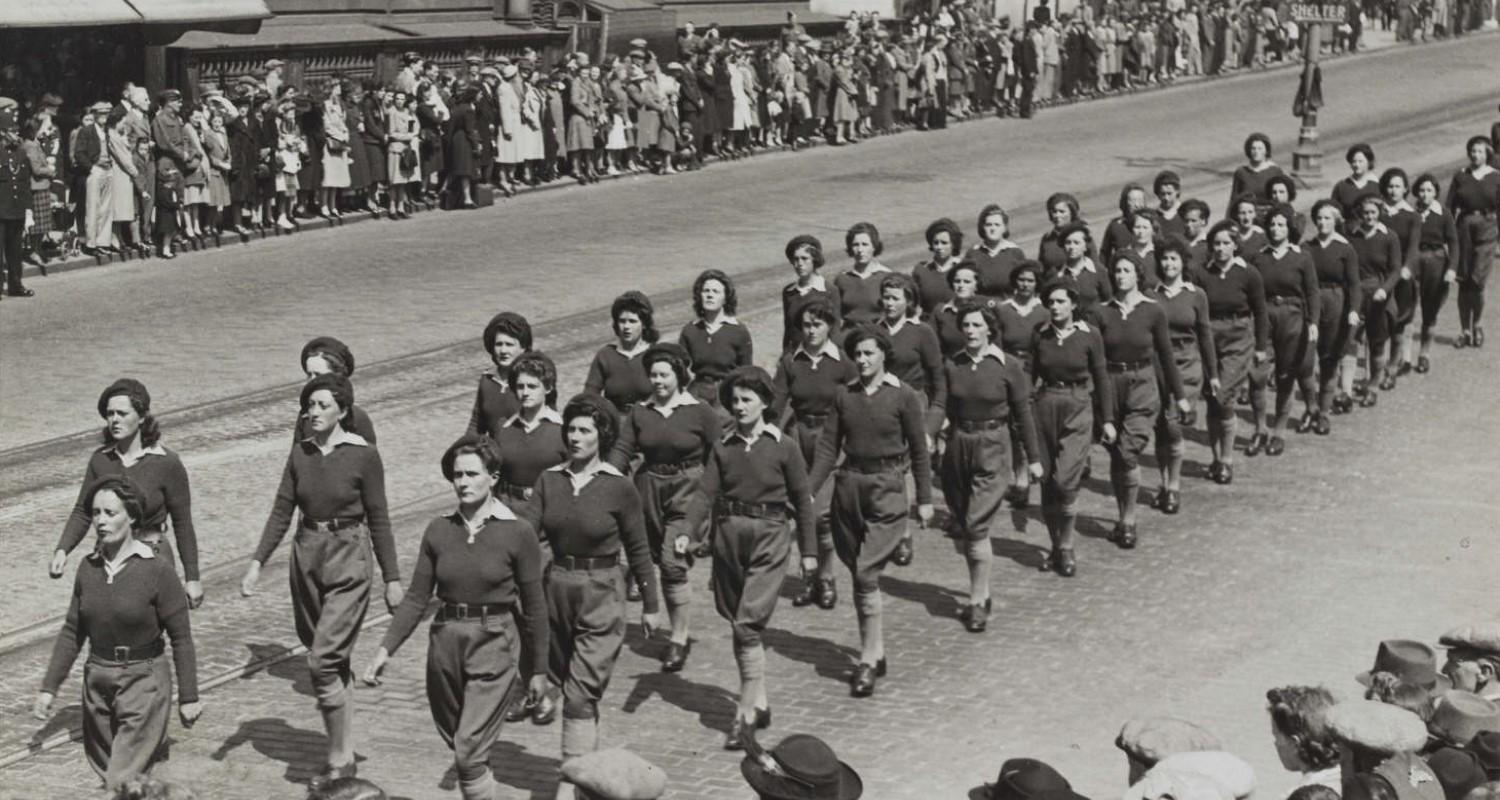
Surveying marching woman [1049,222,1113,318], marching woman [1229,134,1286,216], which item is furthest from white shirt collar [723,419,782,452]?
marching woman [1229,134,1286,216]

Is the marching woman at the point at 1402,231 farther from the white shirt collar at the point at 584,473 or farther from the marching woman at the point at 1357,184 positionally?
the white shirt collar at the point at 584,473

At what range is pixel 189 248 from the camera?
25.8m

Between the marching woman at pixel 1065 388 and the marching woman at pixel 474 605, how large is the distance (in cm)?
528

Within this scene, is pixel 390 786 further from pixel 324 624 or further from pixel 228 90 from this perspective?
pixel 228 90

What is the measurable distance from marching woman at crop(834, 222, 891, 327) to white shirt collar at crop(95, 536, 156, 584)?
7.03 metres

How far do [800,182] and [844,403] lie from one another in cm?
2080

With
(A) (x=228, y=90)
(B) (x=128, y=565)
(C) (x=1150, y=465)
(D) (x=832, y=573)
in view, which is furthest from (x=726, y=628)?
(A) (x=228, y=90)

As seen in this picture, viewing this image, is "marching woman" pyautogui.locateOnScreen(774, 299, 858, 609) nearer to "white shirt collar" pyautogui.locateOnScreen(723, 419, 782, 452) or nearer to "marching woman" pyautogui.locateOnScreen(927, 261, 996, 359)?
"marching woman" pyautogui.locateOnScreen(927, 261, 996, 359)

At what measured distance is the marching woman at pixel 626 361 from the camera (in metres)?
13.2

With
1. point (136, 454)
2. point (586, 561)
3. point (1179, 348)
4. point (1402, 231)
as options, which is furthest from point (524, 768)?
point (1402, 231)

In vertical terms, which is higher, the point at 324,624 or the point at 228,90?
the point at 228,90

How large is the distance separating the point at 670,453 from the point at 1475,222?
11791 mm

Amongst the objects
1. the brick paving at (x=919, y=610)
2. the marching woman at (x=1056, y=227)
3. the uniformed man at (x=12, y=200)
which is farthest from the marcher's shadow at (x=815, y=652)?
the uniformed man at (x=12, y=200)

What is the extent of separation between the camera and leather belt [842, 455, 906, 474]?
12.5m
